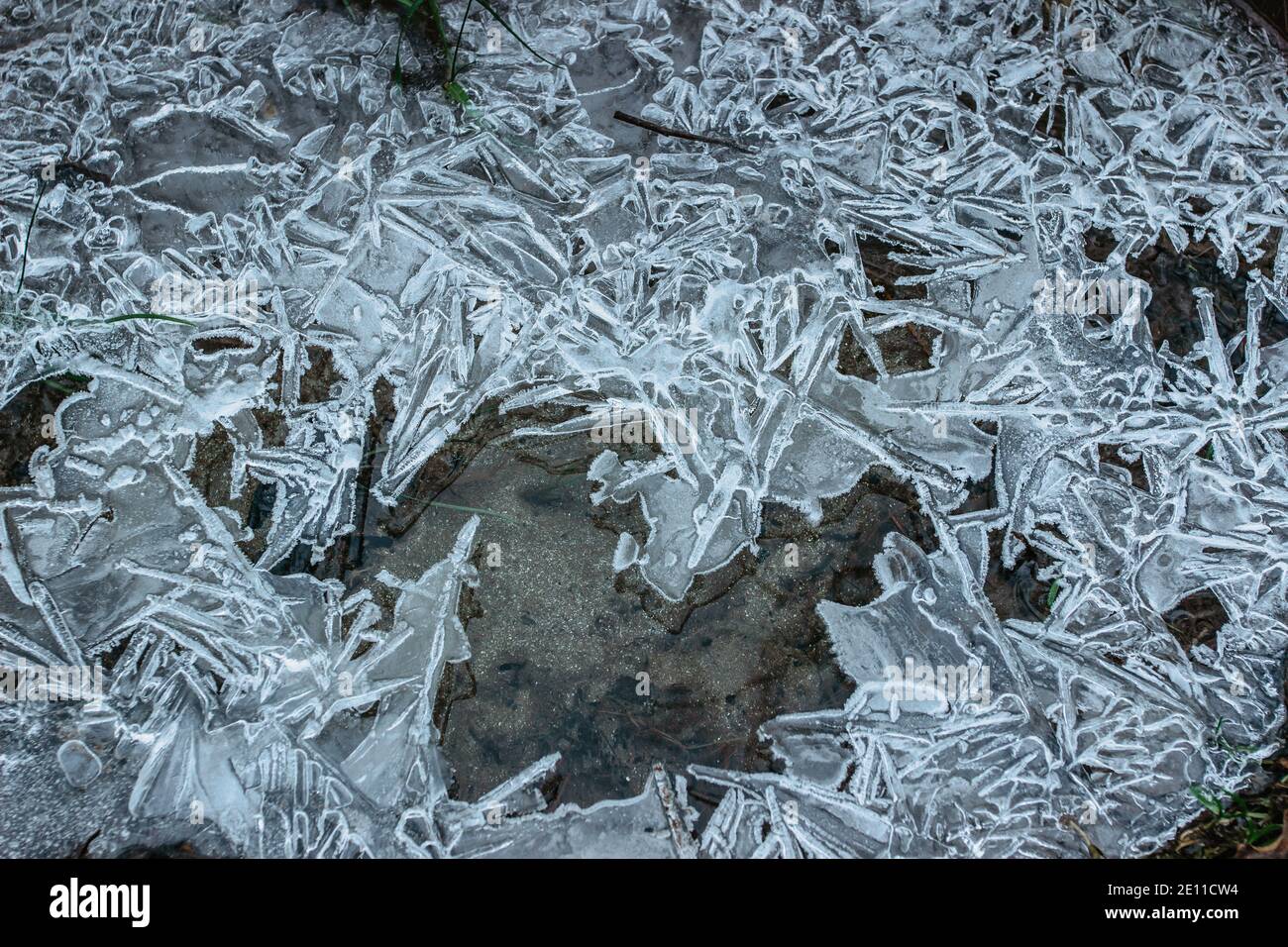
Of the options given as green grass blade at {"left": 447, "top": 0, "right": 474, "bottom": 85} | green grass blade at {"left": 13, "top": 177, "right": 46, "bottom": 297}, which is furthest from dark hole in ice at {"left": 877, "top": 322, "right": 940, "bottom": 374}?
green grass blade at {"left": 13, "top": 177, "right": 46, "bottom": 297}

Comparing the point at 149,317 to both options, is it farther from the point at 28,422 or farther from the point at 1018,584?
the point at 1018,584

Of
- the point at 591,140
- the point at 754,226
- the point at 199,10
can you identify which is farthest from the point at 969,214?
Result: the point at 199,10

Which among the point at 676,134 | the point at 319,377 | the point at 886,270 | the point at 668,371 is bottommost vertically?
the point at 319,377

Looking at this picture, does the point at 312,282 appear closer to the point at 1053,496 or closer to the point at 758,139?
the point at 758,139

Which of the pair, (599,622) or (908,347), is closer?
(599,622)

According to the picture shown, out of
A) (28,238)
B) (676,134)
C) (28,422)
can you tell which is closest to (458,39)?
(676,134)

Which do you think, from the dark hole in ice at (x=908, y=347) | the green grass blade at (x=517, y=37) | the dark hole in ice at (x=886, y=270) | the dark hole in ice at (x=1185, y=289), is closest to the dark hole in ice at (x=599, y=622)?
the dark hole in ice at (x=908, y=347)
